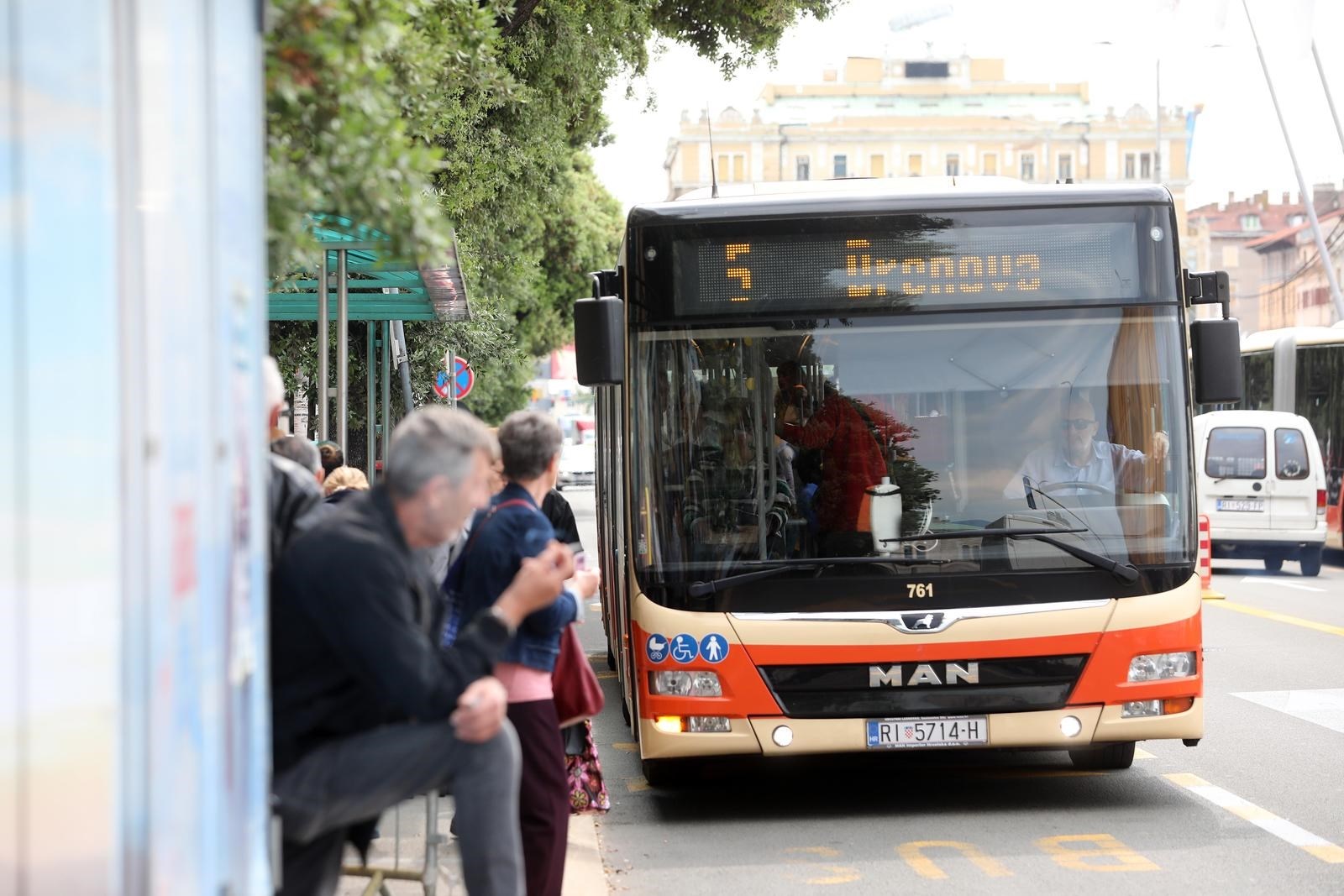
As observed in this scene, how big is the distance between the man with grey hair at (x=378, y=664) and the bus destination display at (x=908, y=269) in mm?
4278

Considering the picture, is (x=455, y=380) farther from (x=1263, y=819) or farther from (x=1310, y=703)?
(x=1263, y=819)

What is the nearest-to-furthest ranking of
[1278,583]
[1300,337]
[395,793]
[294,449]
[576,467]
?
[395,793] < [294,449] < [1278,583] < [1300,337] < [576,467]

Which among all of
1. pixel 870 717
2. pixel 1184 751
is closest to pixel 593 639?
pixel 1184 751

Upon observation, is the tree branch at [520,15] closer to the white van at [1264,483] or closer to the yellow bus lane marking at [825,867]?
the yellow bus lane marking at [825,867]

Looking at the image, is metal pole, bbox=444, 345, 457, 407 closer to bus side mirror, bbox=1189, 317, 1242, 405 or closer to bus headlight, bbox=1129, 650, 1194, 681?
bus side mirror, bbox=1189, 317, 1242, 405

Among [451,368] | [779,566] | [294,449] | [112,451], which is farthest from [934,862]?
[451,368]

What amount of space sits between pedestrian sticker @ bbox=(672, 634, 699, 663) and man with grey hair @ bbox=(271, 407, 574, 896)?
391cm

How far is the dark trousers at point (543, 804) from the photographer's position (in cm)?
551

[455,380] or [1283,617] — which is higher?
[455,380]

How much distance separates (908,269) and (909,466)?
946mm

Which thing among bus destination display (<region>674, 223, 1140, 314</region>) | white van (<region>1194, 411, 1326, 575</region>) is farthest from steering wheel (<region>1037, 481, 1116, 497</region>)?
white van (<region>1194, 411, 1326, 575</region>)

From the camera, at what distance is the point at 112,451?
272 centimetres

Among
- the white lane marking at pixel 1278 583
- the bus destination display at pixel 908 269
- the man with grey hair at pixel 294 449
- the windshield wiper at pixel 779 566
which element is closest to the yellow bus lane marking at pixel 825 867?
the windshield wiper at pixel 779 566

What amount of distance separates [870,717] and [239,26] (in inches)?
211
